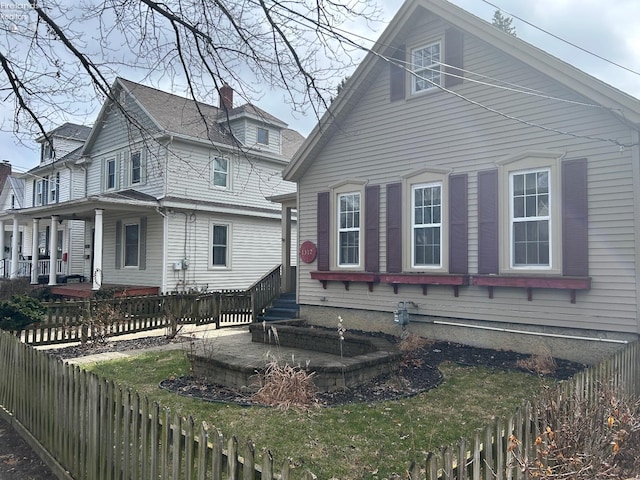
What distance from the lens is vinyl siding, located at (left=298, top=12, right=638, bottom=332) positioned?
831 cm

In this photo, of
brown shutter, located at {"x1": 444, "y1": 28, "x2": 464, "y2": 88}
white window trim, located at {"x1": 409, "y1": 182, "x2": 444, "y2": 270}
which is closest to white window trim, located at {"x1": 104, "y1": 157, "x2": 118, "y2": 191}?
white window trim, located at {"x1": 409, "y1": 182, "x2": 444, "y2": 270}

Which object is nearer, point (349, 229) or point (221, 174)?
point (349, 229)

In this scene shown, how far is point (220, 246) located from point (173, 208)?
2.84m

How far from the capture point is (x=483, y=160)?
997cm

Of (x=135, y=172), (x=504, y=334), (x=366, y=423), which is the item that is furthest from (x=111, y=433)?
(x=135, y=172)

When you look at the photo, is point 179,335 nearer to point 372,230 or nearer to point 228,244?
point 372,230

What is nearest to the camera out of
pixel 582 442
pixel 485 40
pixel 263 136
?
pixel 582 442

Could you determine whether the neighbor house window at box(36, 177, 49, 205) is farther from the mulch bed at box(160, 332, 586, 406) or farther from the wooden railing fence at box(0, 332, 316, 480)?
the wooden railing fence at box(0, 332, 316, 480)

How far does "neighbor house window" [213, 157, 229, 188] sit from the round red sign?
839 cm

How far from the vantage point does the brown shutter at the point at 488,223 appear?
957 cm

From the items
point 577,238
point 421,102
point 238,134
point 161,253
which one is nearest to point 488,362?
point 577,238

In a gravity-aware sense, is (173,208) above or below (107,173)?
below

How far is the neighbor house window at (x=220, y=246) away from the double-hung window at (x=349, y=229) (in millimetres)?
8871

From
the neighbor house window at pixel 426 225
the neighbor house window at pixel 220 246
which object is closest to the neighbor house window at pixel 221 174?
the neighbor house window at pixel 220 246
